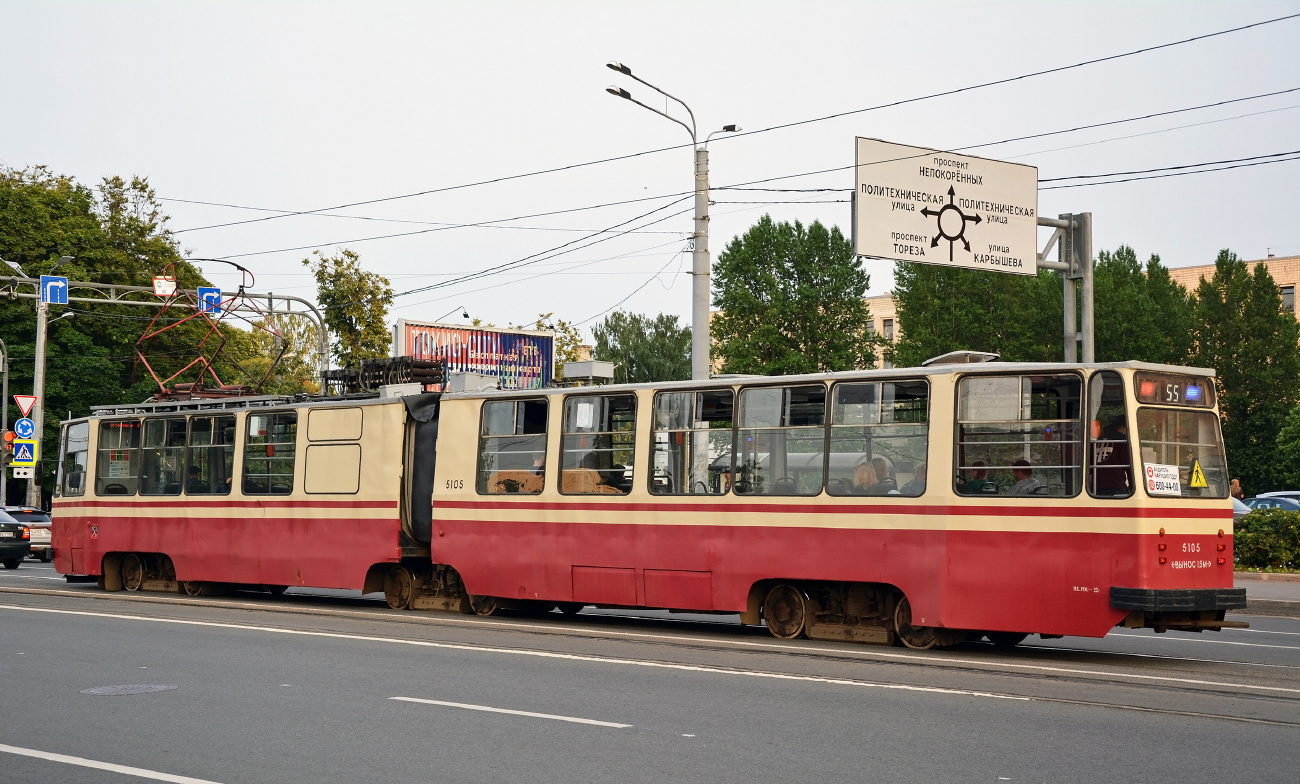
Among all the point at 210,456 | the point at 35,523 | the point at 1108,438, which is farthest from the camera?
the point at 35,523

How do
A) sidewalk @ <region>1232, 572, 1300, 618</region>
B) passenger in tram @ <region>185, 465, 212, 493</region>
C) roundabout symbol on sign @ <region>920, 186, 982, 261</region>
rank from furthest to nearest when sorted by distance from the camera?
1. roundabout symbol on sign @ <region>920, 186, 982, 261</region>
2. passenger in tram @ <region>185, 465, 212, 493</region>
3. sidewalk @ <region>1232, 572, 1300, 618</region>

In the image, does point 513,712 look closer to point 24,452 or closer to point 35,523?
point 35,523

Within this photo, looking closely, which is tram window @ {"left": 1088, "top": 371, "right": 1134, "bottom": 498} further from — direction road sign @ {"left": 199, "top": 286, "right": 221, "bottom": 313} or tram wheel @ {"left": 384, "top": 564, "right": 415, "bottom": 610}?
direction road sign @ {"left": 199, "top": 286, "right": 221, "bottom": 313}

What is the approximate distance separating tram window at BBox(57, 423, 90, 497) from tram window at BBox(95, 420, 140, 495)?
0.40 metres

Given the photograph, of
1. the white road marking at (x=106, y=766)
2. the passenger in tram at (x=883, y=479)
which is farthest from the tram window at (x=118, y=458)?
the white road marking at (x=106, y=766)

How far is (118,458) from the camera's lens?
73.7 feet

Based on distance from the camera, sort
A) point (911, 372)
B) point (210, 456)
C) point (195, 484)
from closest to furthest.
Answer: point (911, 372) → point (210, 456) → point (195, 484)

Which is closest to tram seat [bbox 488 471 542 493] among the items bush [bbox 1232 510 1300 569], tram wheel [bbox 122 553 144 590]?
tram wheel [bbox 122 553 144 590]

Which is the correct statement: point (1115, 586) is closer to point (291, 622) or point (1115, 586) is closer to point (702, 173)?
point (291, 622)

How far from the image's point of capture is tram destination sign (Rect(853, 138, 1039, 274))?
80.2 ft

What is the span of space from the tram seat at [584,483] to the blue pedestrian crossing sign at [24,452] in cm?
2573

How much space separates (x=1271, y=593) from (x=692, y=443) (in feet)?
35.8

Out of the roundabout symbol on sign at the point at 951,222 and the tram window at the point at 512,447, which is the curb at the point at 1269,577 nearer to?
the roundabout symbol on sign at the point at 951,222

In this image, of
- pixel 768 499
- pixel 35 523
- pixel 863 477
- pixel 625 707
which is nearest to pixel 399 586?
pixel 768 499
